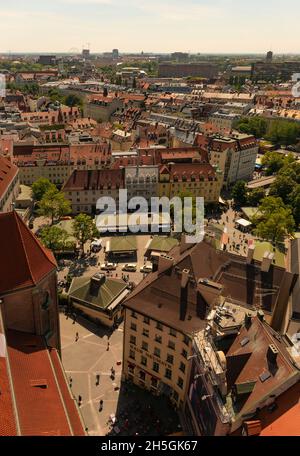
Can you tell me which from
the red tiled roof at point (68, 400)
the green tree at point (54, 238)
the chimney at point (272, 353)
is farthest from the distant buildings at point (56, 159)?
the chimney at point (272, 353)

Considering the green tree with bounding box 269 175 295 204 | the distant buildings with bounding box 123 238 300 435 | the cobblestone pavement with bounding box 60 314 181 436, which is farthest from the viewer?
the green tree with bounding box 269 175 295 204

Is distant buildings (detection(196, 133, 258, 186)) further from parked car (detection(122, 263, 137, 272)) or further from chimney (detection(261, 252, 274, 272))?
chimney (detection(261, 252, 274, 272))

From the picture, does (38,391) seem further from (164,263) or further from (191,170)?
(191,170)

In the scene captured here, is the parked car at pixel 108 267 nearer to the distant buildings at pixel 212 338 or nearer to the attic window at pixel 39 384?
the distant buildings at pixel 212 338

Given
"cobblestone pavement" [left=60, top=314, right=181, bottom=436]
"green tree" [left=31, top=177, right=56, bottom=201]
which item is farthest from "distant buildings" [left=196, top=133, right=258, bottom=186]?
"cobblestone pavement" [left=60, top=314, right=181, bottom=436]

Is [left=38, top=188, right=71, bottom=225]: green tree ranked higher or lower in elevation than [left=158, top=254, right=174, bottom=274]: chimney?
lower
